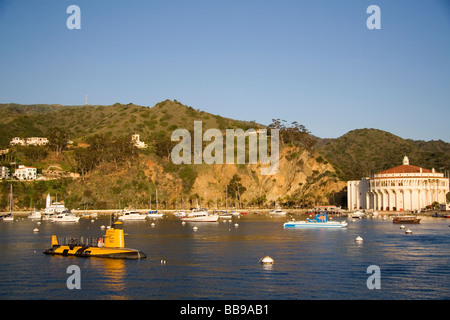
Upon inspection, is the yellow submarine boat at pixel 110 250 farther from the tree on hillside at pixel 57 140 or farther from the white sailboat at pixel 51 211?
the tree on hillside at pixel 57 140

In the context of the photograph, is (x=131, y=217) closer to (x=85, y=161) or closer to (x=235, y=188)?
(x=85, y=161)

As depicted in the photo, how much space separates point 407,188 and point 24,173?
406ft

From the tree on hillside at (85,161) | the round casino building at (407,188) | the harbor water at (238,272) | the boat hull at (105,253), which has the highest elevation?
the tree on hillside at (85,161)

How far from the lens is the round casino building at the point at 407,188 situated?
155125 mm

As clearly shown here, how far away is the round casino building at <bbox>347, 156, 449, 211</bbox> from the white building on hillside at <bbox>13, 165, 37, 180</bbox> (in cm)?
11186

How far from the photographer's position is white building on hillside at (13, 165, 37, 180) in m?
169

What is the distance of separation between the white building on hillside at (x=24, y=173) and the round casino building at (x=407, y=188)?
112 metres

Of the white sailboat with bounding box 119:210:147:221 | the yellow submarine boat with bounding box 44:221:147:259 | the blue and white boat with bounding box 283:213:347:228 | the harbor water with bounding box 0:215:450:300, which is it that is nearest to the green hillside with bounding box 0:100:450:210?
the white sailboat with bounding box 119:210:147:221

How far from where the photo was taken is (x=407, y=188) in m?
156

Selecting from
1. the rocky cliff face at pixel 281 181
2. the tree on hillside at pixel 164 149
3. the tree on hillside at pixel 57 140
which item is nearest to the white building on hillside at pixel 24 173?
the tree on hillside at pixel 57 140

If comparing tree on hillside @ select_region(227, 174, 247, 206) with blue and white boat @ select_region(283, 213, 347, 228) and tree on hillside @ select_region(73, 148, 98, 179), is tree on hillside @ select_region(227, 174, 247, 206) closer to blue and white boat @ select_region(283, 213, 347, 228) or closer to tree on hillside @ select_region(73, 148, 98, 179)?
tree on hillside @ select_region(73, 148, 98, 179)

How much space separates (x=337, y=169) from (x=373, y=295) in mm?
161260

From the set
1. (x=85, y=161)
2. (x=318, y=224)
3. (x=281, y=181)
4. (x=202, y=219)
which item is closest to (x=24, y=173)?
(x=85, y=161)
